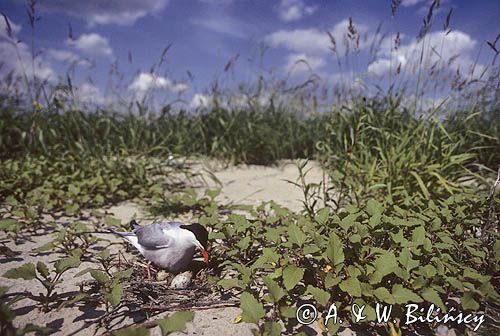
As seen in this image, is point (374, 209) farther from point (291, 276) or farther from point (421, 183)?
point (421, 183)

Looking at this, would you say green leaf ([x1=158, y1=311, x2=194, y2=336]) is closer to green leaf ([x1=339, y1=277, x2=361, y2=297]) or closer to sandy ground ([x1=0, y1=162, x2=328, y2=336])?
sandy ground ([x1=0, y1=162, x2=328, y2=336])

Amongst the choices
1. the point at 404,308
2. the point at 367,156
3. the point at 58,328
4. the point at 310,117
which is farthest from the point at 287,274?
the point at 310,117

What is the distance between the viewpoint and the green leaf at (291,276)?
4.82ft

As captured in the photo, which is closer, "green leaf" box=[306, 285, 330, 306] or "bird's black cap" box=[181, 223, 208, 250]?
"green leaf" box=[306, 285, 330, 306]

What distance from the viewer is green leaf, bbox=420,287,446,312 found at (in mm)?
1360

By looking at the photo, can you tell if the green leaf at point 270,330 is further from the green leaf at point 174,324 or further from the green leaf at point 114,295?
the green leaf at point 114,295

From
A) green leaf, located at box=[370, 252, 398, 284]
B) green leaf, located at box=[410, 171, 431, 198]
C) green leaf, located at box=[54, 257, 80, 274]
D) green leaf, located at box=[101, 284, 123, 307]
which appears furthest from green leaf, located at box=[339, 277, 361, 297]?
green leaf, located at box=[410, 171, 431, 198]

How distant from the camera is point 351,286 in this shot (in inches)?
57.5

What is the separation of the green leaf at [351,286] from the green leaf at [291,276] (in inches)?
7.3

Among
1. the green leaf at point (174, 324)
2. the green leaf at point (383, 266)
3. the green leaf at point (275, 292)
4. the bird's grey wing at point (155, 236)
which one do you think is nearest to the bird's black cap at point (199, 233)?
the bird's grey wing at point (155, 236)

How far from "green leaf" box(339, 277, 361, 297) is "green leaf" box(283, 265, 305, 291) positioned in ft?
0.61

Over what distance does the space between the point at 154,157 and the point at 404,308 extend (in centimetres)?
382

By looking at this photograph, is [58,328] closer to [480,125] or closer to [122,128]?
[122,128]

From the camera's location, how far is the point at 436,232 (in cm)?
200
